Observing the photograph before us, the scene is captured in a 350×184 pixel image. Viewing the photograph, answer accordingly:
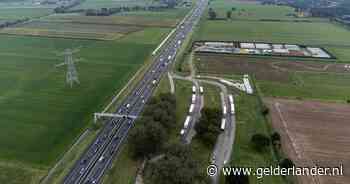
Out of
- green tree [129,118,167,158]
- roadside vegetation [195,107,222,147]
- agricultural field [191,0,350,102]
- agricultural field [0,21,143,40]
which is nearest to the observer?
green tree [129,118,167,158]

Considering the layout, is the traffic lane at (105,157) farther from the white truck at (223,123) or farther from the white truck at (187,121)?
the white truck at (223,123)

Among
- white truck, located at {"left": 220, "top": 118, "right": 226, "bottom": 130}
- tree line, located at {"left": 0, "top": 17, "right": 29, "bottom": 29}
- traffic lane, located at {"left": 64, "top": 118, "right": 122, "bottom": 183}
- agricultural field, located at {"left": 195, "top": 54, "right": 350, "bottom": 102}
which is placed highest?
tree line, located at {"left": 0, "top": 17, "right": 29, "bottom": 29}

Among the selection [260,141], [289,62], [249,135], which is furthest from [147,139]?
[289,62]

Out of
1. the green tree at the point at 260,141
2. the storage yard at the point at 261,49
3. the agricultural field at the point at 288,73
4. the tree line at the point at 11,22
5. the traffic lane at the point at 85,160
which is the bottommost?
the traffic lane at the point at 85,160

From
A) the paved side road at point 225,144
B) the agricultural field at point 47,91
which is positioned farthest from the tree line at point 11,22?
the paved side road at point 225,144

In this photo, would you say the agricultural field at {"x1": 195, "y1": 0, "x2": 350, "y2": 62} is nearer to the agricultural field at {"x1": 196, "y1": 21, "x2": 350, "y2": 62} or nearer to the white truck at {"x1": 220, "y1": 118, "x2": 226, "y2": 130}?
the agricultural field at {"x1": 196, "y1": 21, "x2": 350, "y2": 62}

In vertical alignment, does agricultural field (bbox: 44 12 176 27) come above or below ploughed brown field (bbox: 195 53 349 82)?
above

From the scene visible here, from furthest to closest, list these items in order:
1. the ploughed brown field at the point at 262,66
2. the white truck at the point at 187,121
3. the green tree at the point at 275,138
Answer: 1. the ploughed brown field at the point at 262,66
2. the white truck at the point at 187,121
3. the green tree at the point at 275,138

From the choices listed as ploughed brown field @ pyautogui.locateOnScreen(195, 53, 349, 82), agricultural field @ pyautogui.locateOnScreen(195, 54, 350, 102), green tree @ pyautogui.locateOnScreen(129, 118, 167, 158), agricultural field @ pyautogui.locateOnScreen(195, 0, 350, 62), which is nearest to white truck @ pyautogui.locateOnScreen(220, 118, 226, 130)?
green tree @ pyautogui.locateOnScreen(129, 118, 167, 158)
